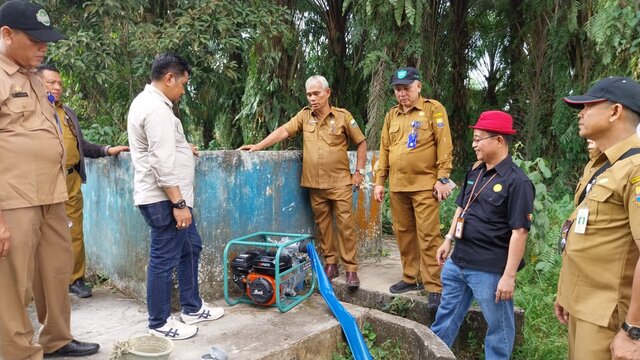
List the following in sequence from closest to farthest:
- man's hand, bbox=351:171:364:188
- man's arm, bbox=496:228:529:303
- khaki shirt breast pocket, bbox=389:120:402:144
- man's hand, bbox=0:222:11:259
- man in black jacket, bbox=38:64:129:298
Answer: man's hand, bbox=0:222:11:259 < man's arm, bbox=496:228:529:303 < man in black jacket, bbox=38:64:129:298 < khaki shirt breast pocket, bbox=389:120:402:144 < man's hand, bbox=351:171:364:188

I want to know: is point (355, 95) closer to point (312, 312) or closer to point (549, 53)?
point (549, 53)

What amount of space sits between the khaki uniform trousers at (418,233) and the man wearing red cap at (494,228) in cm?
70

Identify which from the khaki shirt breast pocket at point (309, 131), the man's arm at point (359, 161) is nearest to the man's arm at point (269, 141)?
the khaki shirt breast pocket at point (309, 131)

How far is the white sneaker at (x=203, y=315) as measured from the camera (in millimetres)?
3400

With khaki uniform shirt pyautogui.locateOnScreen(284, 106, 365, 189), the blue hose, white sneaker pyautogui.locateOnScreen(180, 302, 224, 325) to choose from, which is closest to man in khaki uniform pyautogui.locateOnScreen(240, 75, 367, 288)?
khaki uniform shirt pyautogui.locateOnScreen(284, 106, 365, 189)

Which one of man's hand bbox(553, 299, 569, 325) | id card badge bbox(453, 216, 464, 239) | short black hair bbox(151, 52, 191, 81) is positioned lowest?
man's hand bbox(553, 299, 569, 325)

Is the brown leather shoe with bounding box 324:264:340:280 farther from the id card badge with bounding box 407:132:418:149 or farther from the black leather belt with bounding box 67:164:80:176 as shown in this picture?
the black leather belt with bounding box 67:164:80:176

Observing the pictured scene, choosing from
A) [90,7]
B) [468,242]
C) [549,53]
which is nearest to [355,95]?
[549,53]

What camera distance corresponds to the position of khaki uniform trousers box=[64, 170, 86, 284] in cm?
371

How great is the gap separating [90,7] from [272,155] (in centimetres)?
213

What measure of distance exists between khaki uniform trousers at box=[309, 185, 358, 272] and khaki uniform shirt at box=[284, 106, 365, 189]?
10 centimetres

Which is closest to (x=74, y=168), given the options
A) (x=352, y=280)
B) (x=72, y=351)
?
(x=72, y=351)

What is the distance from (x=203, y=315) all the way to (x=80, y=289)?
3.71 ft

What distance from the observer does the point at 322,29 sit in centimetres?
835
